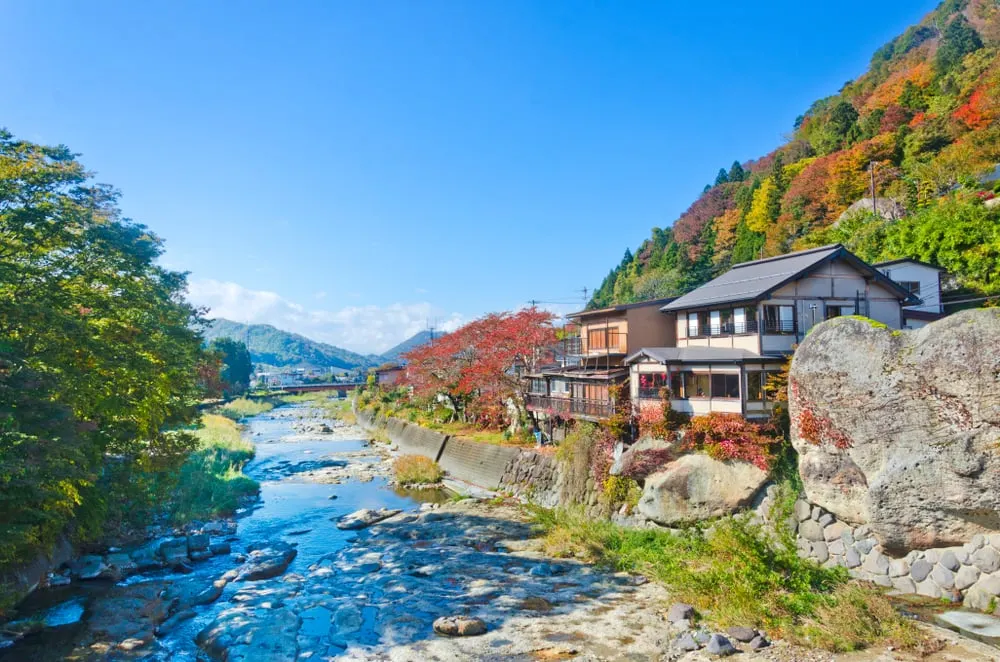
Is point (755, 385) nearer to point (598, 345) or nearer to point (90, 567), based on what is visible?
point (598, 345)

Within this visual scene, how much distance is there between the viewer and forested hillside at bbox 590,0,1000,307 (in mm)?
28547

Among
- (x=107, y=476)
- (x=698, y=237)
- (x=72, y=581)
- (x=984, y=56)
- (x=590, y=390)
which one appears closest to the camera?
(x=72, y=581)

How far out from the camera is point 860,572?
1592 cm

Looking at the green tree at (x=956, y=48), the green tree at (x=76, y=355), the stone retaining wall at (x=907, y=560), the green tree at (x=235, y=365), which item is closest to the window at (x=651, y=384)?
the stone retaining wall at (x=907, y=560)

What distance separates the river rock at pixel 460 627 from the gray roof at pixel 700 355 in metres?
12.5

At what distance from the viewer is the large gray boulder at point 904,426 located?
13.9 meters

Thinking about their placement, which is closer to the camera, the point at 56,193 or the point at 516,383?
the point at 56,193

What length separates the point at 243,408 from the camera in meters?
81.2

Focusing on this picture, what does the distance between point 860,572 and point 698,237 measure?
1974 inches

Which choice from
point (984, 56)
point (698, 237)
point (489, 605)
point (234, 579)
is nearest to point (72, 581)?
point (234, 579)

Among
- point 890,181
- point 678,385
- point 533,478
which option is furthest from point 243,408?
point 890,181

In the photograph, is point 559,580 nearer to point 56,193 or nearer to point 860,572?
point 860,572

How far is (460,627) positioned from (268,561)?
9.57m

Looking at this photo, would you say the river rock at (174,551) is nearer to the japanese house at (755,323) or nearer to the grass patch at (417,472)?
the grass patch at (417,472)
